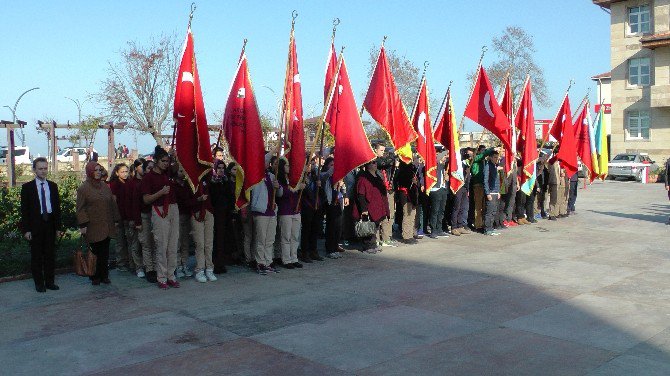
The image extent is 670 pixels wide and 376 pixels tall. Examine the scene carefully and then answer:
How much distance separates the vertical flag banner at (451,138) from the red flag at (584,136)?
5.20 m

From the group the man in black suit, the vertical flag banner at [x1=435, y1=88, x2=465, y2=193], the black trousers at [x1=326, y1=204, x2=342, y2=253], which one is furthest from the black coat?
the vertical flag banner at [x1=435, y1=88, x2=465, y2=193]

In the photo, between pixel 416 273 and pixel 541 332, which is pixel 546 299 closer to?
pixel 541 332

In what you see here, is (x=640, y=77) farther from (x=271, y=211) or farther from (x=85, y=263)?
(x=85, y=263)

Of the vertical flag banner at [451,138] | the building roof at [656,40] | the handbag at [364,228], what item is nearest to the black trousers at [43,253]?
the handbag at [364,228]

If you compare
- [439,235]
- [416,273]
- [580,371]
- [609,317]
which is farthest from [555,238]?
[580,371]

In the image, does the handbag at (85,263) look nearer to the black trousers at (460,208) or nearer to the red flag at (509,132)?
the black trousers at (460,208)

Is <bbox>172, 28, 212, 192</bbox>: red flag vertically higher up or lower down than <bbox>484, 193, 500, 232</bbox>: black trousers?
higher up

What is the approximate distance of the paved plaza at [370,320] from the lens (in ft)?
19.0

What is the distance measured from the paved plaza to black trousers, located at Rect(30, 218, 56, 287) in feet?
0.78

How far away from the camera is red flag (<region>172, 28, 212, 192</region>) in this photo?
28.9 ft

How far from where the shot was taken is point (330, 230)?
36.8 feet


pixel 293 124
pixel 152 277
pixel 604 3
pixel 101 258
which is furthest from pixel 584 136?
pixel 604 3

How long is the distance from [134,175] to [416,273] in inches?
170

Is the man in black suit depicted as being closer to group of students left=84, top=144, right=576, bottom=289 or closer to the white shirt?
the white shirt
